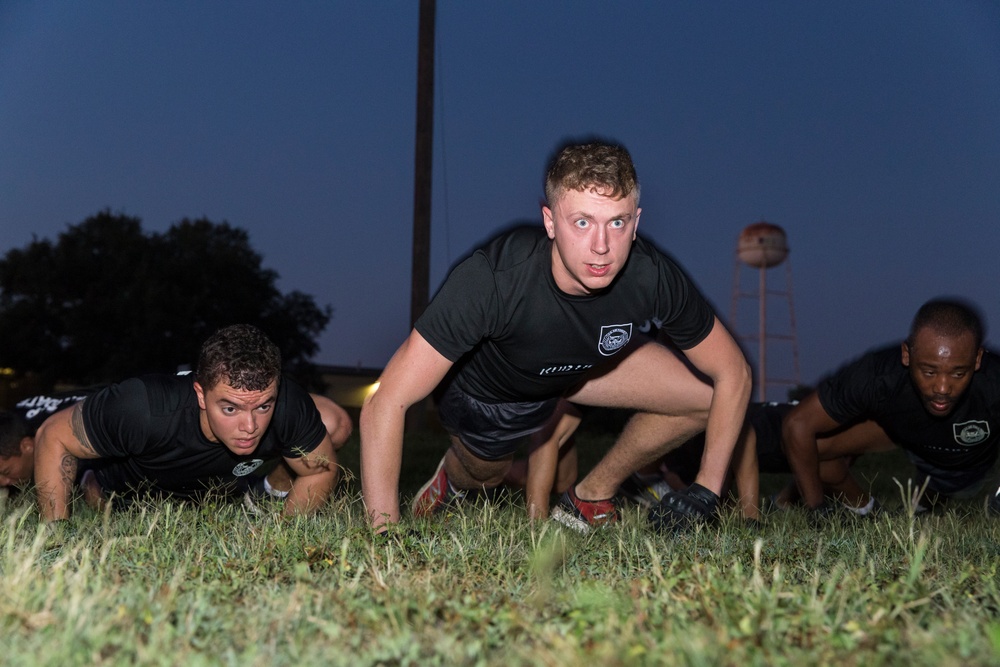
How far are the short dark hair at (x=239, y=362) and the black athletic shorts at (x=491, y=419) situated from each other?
1.03m

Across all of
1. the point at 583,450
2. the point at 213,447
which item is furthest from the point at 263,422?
the point at 583,450

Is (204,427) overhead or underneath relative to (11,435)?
overhead

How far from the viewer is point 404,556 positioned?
3484mm

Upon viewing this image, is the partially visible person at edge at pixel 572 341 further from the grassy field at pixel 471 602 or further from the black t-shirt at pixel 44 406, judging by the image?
the black t-shirt at pixel 44 406

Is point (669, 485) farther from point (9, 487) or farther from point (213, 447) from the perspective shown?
point (9, 487)

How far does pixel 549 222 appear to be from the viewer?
4273 millimetres

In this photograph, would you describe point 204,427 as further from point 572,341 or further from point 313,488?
point 572,341

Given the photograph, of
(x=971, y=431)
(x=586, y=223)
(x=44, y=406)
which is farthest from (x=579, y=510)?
(x=44, y=406)

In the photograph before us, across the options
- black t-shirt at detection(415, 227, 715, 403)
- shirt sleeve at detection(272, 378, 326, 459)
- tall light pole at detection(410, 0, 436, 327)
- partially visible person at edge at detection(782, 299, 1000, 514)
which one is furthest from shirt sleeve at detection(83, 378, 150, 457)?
tall light pole at detection(410, 0, 436, 327)

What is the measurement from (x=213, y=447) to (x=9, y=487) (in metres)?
2.15

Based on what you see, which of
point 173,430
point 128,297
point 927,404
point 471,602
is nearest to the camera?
point 471,602

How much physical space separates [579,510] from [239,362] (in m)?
2.20

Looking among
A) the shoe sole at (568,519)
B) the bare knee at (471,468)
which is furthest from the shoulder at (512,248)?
the bare knee at (471,468)

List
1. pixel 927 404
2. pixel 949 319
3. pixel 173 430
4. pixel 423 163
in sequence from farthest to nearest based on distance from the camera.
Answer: pixel 423 163
pixel 927 404
pixel 949 319
pixel 173 430
